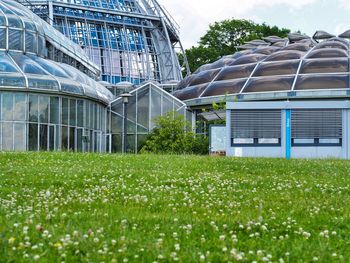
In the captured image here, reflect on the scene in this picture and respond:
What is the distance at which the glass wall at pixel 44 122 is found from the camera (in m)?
30.8

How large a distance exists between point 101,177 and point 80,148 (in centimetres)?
2311

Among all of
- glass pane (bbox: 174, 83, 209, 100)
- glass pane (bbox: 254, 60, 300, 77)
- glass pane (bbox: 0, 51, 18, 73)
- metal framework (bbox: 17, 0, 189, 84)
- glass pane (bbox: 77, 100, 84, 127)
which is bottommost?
glass pane (bbox: 77, 100, 84, 127)

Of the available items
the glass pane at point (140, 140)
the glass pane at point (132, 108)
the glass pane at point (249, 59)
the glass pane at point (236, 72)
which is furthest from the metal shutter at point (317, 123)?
the glass pane at point (132, 108)

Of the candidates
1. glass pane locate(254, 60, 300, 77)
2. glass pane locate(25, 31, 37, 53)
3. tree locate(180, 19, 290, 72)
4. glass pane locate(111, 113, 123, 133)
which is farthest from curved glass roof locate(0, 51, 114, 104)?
tree locate(180, 19, 290, 72)

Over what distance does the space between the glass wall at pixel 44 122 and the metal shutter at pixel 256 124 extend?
10580 millimetres

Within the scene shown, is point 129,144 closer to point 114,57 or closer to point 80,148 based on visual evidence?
point 80,148

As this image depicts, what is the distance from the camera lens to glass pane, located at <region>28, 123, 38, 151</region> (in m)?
31.3

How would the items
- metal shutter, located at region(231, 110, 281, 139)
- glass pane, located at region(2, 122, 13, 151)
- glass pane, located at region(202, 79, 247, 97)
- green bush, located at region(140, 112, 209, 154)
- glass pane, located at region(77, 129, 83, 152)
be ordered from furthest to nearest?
glass pane, located at region(202, 79, 247, 97), glass pane, located at region(77, 129, 83, 152), green bush, located at region(140, 112, 209, 154), glass pane, located at region(2, 122, 13, 151), metal shutter, located at region(231, 110, 281, 139)

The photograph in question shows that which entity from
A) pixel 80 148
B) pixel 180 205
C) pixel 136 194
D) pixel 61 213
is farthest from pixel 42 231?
pixel 80 148

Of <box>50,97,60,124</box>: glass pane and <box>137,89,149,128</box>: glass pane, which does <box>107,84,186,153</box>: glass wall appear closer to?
<box>137,89,149,128</box>: glass pane

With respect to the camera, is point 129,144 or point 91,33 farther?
point 91,33

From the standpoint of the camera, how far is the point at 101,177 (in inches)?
464

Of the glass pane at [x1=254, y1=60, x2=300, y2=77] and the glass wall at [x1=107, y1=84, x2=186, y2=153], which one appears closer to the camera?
the glass pane at [x1=254, y1=60, x2=300, y2=77]

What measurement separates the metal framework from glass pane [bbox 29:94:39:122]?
3719 cm
